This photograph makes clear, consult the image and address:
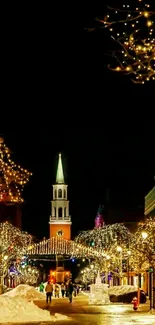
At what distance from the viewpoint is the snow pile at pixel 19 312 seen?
28.9 metres

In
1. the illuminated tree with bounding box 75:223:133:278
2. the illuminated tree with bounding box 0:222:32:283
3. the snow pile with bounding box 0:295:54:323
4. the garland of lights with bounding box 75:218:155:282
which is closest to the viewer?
the snow pile with bounding box 0:295:54:323

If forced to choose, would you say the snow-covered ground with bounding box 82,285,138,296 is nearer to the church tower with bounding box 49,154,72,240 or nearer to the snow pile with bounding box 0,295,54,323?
the snow pile with bounding box 0,295,54,323

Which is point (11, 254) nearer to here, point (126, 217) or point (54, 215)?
point (126, 217)

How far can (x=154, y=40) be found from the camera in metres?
12.9

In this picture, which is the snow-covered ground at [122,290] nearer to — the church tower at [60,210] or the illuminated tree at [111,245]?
the illuminated tree at [111,245]

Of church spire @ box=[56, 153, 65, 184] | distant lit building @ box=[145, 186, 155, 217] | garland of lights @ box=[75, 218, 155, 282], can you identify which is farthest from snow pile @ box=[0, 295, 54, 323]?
church spire @ box=[56, 153, 65, 184]

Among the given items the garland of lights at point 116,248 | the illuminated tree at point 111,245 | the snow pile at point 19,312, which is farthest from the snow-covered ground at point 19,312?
the illuminated tree at point 111,245

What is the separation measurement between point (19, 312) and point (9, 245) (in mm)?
37782

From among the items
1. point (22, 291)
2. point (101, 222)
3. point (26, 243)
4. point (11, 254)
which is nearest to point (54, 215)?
point (101, 222)

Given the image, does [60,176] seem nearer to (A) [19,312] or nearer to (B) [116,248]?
(B) [116,248]

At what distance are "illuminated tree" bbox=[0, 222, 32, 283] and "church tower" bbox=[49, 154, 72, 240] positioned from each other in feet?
219

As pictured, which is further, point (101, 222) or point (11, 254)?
point (101, 222)

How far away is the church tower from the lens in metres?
165

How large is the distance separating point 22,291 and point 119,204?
83.9 metres
